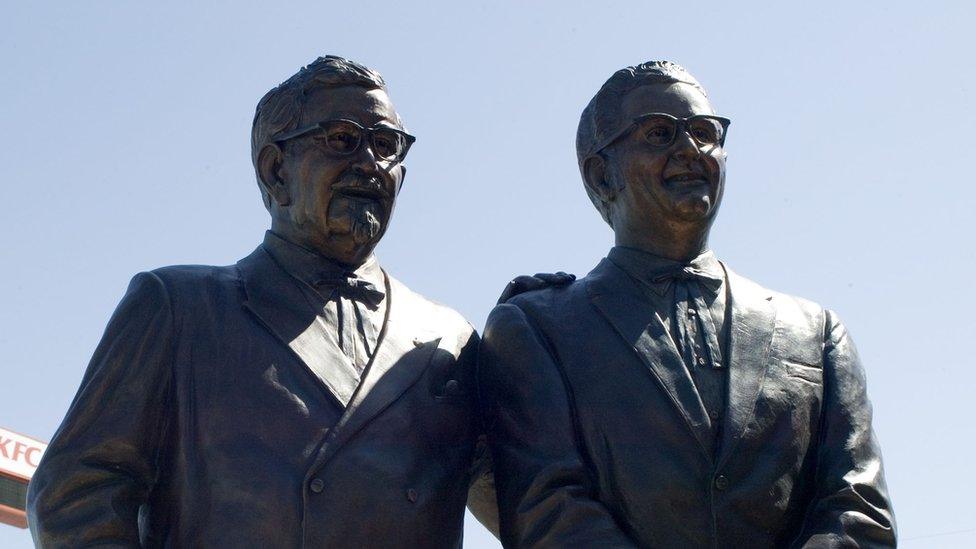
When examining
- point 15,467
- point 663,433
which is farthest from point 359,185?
point 15,467

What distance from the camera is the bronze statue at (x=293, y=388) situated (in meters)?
6.91

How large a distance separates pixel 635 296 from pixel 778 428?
868 mm

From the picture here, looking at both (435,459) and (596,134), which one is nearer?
(435,459)

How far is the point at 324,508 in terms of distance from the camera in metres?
6.90

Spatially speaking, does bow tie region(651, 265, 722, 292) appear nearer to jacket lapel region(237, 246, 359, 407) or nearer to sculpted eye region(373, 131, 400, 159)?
sculpted eye region(373, 131, 400, 159)

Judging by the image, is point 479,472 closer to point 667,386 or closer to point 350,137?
point 667,386

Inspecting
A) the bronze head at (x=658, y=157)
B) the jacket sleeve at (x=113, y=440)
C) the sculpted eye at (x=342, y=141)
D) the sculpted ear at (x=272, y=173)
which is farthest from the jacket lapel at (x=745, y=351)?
the jacket sleeve at (x=113, y=440)

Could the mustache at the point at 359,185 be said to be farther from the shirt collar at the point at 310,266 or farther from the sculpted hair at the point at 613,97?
the sculpted hair at the point at 613,97

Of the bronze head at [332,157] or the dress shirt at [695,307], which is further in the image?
the bronze head at [332,157]

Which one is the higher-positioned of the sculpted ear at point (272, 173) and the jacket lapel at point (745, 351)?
the sculpted ear at point (272, 173)

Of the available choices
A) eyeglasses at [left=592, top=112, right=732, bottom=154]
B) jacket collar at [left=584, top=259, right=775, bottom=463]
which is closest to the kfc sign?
jacket collar at [left=584, top=259, right=775, bottom=463]

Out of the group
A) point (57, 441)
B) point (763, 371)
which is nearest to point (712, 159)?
point (763, 371)

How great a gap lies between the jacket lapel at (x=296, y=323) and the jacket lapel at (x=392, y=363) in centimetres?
8

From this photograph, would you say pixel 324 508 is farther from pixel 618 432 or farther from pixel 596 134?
pixel 596 134
